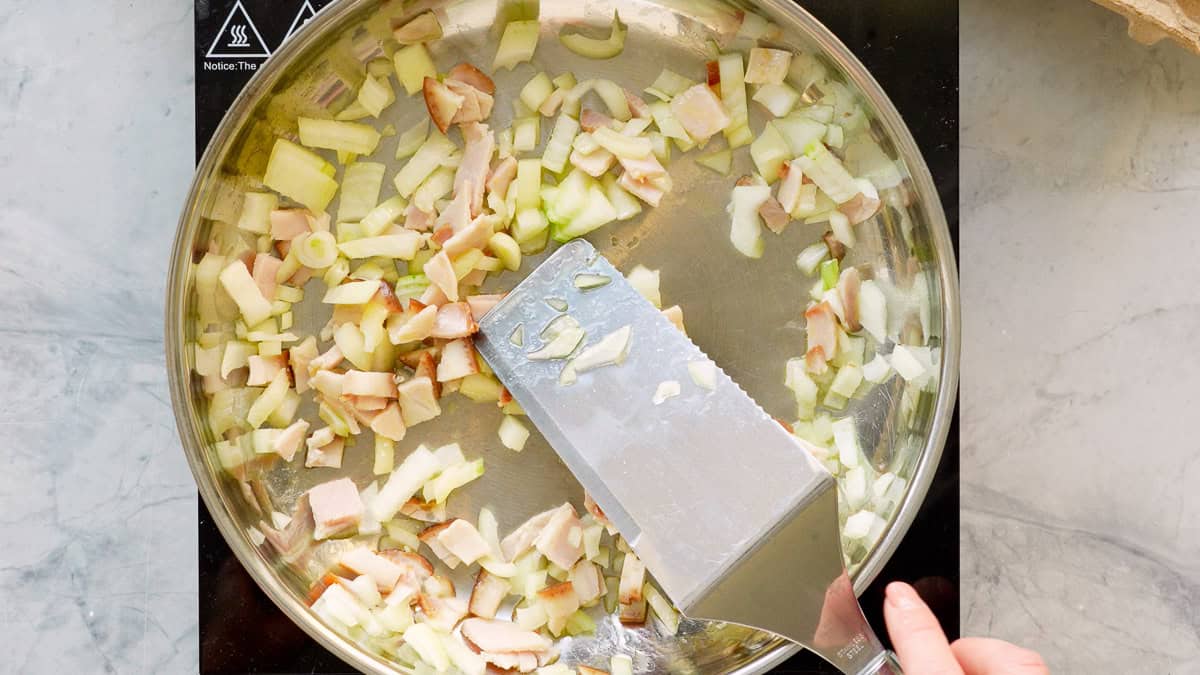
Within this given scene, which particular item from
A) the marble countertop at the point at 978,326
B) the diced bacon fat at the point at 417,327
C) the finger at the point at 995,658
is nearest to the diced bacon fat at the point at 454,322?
the diced bacon fat at the point at 417,327

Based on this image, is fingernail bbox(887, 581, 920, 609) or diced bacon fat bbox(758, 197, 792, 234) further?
diced bacon fat bbox(758, 197, 792, 234)

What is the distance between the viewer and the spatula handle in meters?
0.85

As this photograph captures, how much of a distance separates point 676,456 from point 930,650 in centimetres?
30

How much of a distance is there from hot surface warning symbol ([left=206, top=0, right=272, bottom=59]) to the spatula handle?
2.77 ft

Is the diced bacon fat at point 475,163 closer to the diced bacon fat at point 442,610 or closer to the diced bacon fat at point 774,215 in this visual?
the diced bacon fat at point 774,215

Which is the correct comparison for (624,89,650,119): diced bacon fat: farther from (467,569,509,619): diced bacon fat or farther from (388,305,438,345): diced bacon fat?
(467,569,509,619): diced bacon fat

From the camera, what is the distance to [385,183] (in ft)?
3.51

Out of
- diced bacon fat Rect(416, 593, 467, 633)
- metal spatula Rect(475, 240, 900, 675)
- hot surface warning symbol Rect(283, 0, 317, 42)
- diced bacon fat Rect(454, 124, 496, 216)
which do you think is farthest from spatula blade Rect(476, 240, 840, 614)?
hot surface warning symbol Rect(283, 0, 317, 42)

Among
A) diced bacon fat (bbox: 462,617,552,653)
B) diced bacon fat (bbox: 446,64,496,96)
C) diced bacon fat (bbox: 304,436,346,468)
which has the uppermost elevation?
diced bacon fat (bbox: 446,64,496,96)

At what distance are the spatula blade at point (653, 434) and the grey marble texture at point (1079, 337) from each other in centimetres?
29

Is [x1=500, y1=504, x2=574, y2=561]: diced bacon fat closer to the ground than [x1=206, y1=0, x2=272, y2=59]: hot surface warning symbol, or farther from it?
closer to the ground

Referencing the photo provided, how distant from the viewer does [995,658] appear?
85 cm

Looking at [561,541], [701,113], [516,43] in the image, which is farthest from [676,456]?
[516,43]

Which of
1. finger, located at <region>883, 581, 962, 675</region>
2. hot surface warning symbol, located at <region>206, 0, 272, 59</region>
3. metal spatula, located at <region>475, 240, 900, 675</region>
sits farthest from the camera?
hot surface warning symbol, located at <region>206, 0, 272, 59</region>
